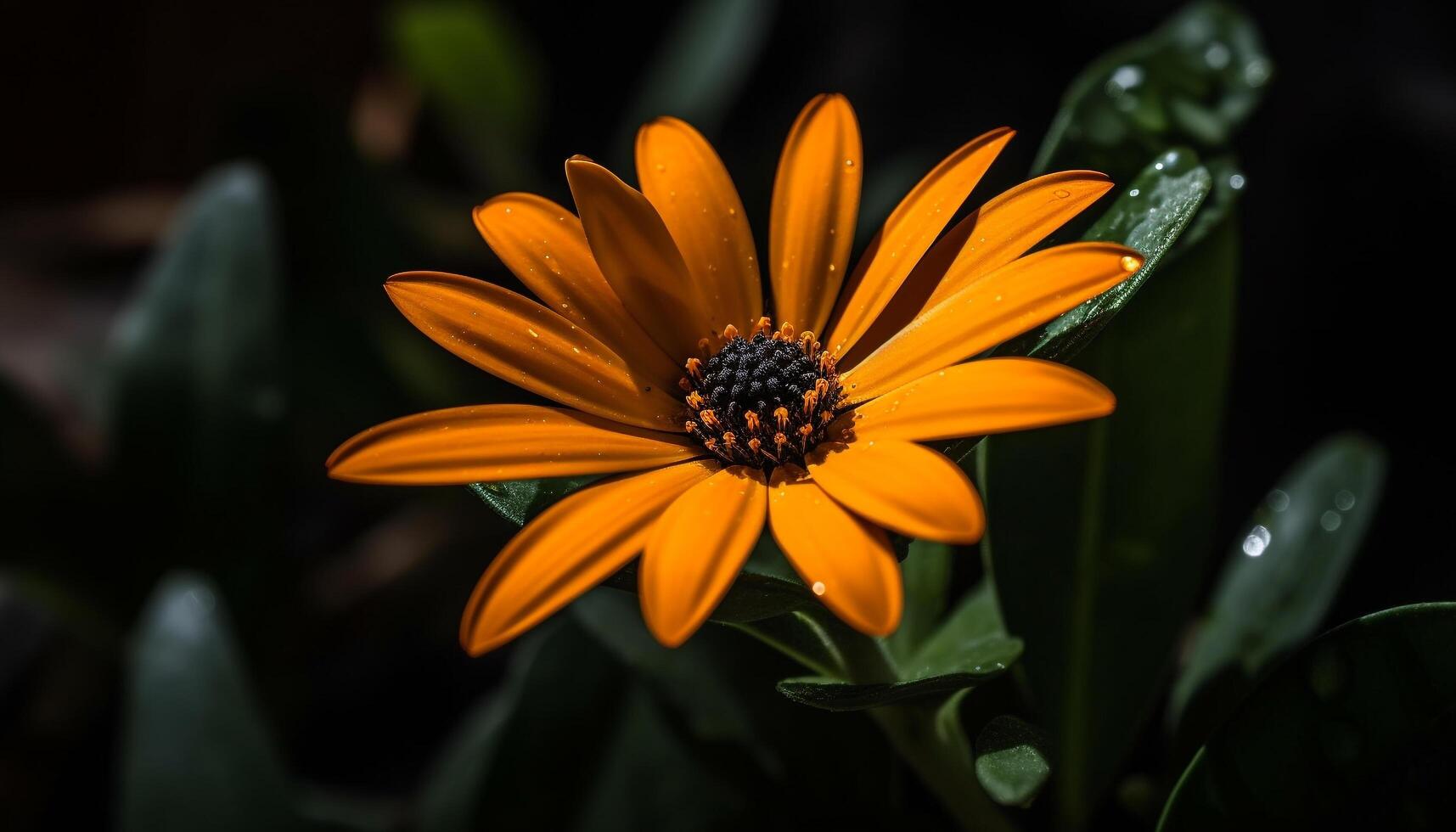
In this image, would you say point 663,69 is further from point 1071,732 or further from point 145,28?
point 1071,732

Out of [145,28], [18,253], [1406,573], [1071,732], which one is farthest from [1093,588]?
[145,28]

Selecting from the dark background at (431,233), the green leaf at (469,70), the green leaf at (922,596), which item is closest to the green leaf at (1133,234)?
the green leaf at (922,596)

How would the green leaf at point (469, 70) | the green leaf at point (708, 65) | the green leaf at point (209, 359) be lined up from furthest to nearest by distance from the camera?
the green leaf at point (469, 70), the green leaf at point (708, 65), the green leaf at point (209, 359)

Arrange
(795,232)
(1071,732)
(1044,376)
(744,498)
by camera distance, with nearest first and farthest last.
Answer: (1044,376) < (744,498) < (795,232) < (1071,732)

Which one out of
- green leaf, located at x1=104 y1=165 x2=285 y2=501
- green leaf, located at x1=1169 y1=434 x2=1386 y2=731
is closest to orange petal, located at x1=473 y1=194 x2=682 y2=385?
green leaf, located at x1=1169 y1=434 x2=1386 y2=731

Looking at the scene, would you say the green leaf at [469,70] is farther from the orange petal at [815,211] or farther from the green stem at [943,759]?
the green stem at [943,759]
